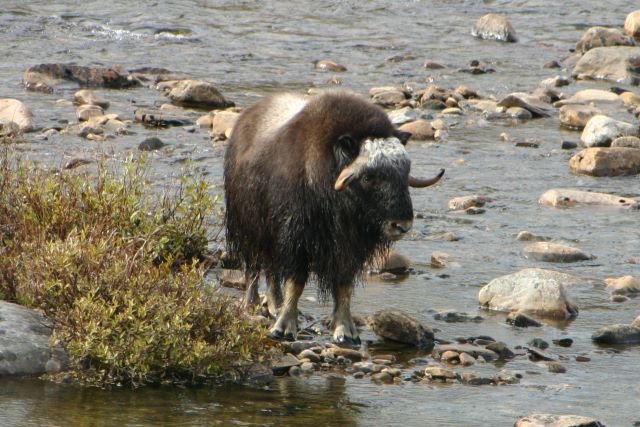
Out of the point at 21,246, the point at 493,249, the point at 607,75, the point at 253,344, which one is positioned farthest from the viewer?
the point at 607,75

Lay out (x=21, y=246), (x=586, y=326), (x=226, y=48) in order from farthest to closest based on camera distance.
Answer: (x=226, y=48) → (x=586, y=326) → (x=21, y=246)

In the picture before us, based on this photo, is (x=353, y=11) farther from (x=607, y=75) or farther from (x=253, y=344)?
(x=253, y=344)

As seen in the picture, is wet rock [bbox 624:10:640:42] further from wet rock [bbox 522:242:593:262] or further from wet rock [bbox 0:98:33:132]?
wet rock [bbox 522:242:593:262]

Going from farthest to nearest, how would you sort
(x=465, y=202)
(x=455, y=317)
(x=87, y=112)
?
(x=87, y=112), (x=465, y=202), (x=455, y=317)

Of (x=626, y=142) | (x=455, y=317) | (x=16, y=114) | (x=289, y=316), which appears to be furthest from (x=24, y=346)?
(x=626, y=142)

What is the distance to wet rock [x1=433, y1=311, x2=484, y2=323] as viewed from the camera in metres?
8.26

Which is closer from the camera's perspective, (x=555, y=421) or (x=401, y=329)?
Result: (x=555, y=421)

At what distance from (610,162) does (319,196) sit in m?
5.57

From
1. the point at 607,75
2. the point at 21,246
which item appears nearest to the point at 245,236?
the point at 21,246

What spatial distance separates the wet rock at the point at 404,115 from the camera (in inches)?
554

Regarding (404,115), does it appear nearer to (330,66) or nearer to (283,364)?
(330,66)

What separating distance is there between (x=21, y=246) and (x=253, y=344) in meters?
1.48

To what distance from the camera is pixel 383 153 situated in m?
7.51

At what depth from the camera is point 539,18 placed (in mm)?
21906
